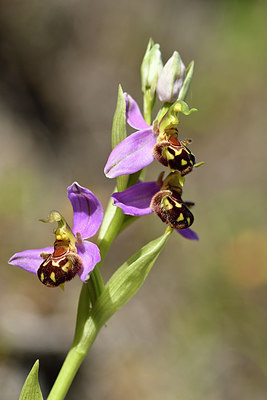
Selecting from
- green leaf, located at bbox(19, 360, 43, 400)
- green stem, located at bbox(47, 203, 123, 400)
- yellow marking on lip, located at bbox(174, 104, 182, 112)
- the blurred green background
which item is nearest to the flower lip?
green stem, located at bbox(47, 203, 123, 400)

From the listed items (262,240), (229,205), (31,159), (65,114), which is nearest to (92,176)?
(31,159)

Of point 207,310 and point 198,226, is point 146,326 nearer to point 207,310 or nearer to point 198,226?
point 207,310

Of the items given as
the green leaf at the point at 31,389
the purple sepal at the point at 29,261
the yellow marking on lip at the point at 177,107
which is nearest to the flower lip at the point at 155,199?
the yellow marking on lip at the point at 177,107

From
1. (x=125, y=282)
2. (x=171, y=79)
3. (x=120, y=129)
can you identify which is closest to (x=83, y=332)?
(x=125, y=282)

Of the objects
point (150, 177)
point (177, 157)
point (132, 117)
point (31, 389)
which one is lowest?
point (150, 177)

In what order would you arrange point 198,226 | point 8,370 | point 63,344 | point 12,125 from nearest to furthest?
point 8,370 < point 63,344 < point 198,226 < point 12,125

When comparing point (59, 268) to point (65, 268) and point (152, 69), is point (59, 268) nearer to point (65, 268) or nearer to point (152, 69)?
point (65, 268)
